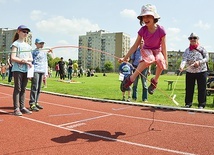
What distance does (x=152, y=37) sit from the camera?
5270mm

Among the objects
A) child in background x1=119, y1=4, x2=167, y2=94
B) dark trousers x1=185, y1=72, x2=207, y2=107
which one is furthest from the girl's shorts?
dark trousers x1=185, y1=72, x2=207, y2=107

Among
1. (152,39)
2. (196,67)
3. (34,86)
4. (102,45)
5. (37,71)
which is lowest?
(34,86)

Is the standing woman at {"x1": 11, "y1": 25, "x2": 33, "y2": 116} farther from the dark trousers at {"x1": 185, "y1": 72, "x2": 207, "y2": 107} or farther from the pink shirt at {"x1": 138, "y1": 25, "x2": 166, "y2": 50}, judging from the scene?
the dark trousers at {"x1": 185, "y1": 72, "x2": 207, "y2": 107}

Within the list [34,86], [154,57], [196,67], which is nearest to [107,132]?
[154,57]

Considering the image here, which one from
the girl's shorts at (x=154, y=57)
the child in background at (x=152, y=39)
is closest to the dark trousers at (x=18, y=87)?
the child in background at (x=152, y=39)

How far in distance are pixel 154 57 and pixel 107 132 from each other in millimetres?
1779

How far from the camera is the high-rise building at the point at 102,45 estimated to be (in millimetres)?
158538

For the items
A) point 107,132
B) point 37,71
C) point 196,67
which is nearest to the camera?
point 107,132

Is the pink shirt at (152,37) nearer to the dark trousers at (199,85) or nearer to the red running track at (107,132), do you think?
the red running track at (107,132)

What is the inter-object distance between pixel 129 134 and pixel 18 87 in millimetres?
3273

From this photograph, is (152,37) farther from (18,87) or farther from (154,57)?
(18,87)

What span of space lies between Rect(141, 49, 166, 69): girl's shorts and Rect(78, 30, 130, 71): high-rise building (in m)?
143

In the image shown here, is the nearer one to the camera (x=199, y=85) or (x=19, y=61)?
(x=19, y=61)

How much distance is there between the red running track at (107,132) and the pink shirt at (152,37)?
1.73m
